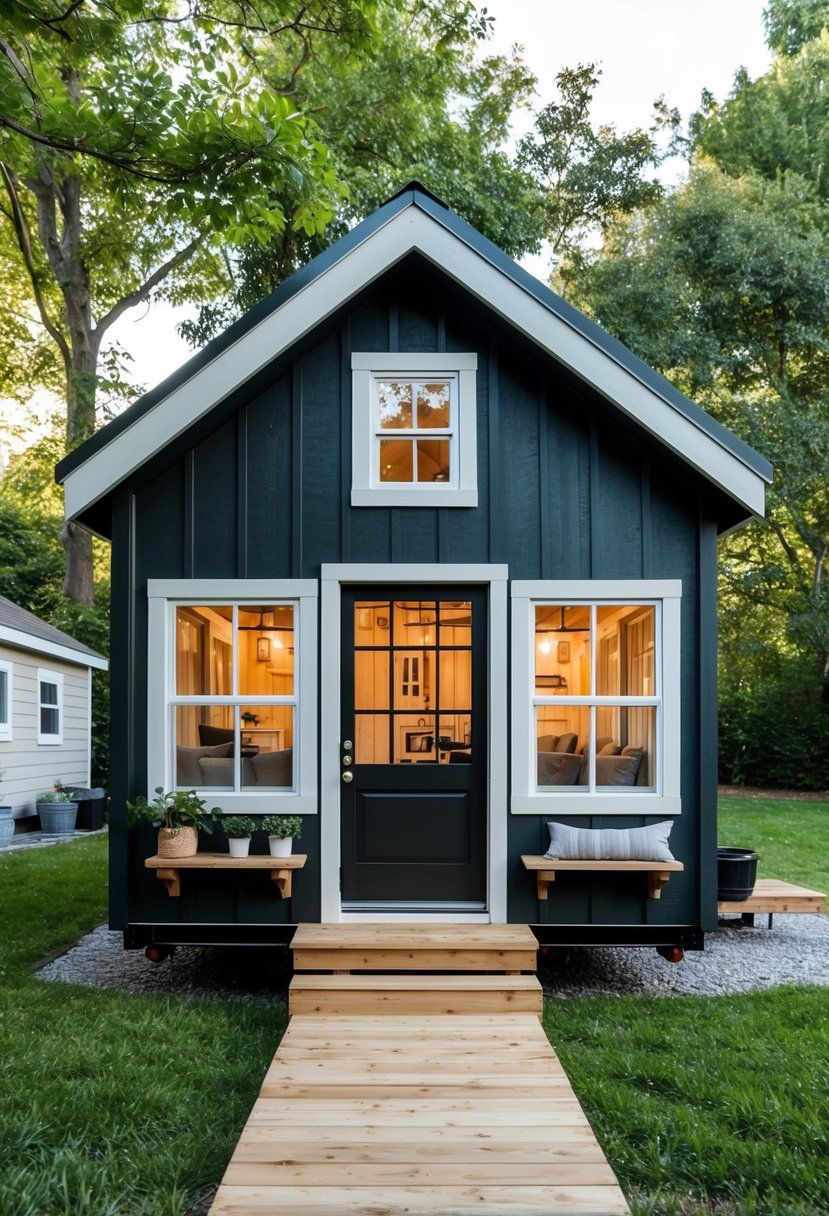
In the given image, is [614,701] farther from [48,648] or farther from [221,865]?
[48,648]

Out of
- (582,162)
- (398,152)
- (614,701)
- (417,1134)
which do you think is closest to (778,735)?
(582,162)

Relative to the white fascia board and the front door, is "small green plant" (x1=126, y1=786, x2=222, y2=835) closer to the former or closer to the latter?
the front door

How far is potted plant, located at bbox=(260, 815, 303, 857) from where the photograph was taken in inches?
206

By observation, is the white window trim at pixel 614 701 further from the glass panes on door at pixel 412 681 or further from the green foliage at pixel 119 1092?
the green foliage at pixel 119 1092

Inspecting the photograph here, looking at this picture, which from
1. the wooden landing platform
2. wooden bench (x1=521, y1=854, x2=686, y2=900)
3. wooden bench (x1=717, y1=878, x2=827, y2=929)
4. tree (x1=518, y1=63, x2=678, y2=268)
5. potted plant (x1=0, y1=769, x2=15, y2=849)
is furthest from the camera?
tree (x1=518, y1=63, x2=678, y2=268)

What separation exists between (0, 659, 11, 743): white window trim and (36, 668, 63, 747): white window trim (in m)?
0.89

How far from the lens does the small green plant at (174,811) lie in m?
5.20

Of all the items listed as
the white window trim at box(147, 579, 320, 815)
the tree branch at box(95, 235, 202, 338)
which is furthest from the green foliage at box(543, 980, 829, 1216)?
the tree branch at box(95, 235, 202, 338)

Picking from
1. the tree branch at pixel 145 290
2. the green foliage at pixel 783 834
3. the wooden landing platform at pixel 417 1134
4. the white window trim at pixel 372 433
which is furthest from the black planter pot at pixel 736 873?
the tree branch at pixel 145 290

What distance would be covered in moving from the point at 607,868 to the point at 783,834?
7.59m

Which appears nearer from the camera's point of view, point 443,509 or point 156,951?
point 156,951

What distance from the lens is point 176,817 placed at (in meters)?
5.23

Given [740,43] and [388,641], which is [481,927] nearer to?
[388,641]

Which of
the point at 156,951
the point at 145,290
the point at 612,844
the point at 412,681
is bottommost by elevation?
the point at 156,951
